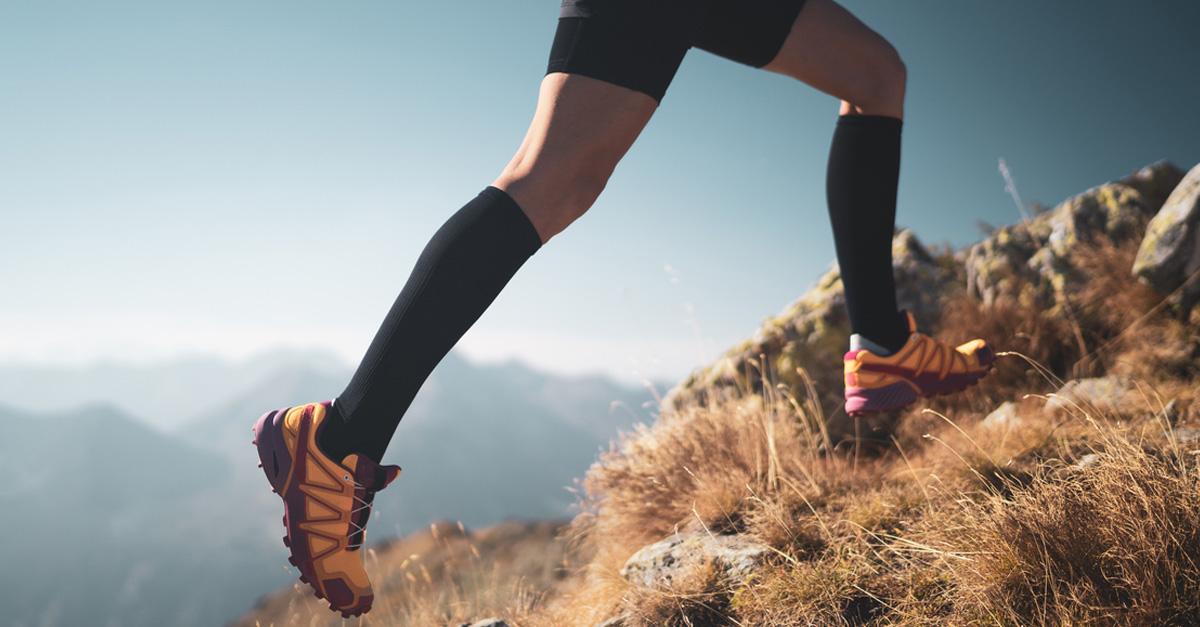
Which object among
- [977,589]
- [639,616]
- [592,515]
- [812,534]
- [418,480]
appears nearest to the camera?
[977,589]

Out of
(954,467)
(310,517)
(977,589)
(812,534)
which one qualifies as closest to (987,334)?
(954,467)

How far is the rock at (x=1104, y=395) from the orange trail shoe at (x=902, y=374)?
378mm

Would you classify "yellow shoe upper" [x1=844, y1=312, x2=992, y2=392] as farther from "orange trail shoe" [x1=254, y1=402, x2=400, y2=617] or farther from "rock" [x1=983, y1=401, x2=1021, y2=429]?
"orange trail shoe" [x1=254, y1=402, x2=400, y2=617]

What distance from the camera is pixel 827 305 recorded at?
3.54m

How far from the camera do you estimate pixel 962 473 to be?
5.64ft

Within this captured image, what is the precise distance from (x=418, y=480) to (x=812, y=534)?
187273mm

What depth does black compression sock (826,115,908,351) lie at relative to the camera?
1.88m

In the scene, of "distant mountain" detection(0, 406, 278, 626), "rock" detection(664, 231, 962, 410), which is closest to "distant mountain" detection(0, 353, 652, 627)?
"distant mountain" detection(0, 406, 278, 626)

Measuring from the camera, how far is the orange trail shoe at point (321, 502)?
1.29 m

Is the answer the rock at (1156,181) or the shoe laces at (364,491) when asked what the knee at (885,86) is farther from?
the rock at (1156,181)

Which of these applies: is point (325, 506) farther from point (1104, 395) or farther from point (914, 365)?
point (1104, 395)

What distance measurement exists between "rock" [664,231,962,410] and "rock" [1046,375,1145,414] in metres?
1.04

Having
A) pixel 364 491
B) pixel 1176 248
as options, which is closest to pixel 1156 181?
pixel 1176 248

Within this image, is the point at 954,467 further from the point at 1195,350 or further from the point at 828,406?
the point at 1195,350
